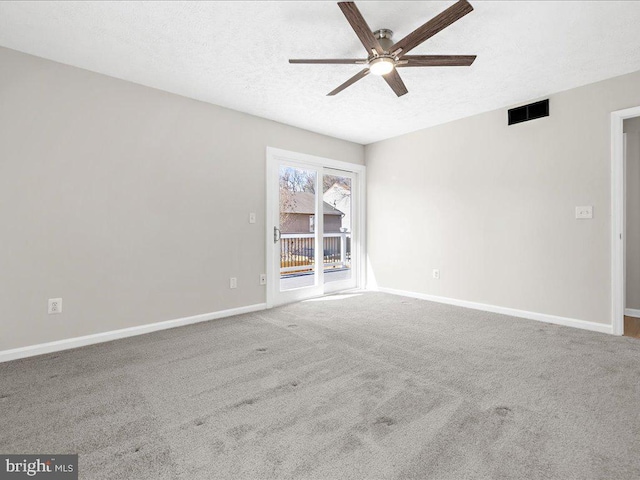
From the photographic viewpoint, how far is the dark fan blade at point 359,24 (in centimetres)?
176

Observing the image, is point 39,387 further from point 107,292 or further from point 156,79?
point 156,79

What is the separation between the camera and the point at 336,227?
18.2 feet

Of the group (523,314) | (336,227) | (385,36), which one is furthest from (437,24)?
(336,227)

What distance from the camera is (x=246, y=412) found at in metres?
1.85

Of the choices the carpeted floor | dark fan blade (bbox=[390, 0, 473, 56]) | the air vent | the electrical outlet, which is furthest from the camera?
the air vent

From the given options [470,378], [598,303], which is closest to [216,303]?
[470,378]

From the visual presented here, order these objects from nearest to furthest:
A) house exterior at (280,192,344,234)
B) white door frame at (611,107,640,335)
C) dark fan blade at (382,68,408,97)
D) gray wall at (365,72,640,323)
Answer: dark fan blade at (382,68,408,97), white door frame at (611,107,640,335), gray wall at (365,72,640,323), house exterior at (280,192,344,234)

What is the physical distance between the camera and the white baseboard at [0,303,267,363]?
2643mm

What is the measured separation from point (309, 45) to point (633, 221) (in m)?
4.41

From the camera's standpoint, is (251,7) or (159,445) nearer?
(159,445)

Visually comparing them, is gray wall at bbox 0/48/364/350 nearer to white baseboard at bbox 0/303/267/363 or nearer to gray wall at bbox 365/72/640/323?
white baseboard at bbox 0/303/267/363

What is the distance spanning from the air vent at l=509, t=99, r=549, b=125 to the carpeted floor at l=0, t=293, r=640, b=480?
2.43 m

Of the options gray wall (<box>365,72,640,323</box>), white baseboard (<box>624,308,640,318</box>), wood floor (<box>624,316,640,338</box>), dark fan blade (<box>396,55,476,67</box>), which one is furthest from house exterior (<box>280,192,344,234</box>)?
white baseboard (<box>624,308,640,318</box>)

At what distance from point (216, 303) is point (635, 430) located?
3645 millimetres
